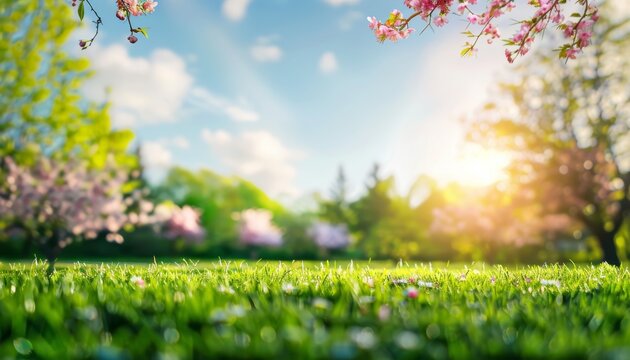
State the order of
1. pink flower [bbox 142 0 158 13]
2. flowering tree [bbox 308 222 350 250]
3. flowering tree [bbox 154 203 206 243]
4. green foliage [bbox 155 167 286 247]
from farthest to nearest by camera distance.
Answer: flowering tree [bbox 308 222 350 250] → green foliage [bbox 155 167 286 247] → flowering tree [bbox 154 203 206 243] → pink flower [bbox 142 0 158 13]

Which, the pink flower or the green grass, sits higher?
the pink flower

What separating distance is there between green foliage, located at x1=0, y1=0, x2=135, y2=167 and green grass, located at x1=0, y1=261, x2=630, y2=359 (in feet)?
43.5

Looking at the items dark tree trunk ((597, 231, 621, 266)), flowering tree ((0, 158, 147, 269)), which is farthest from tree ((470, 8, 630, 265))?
flowering tree ((0, 158, 147, 269))

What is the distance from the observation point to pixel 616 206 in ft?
79.9

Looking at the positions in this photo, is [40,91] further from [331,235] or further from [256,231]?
[331,235]

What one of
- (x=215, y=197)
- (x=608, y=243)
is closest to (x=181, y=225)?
(x=215, y=197)

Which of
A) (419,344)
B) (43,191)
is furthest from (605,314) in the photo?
(43,191)

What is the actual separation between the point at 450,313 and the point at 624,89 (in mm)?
25076

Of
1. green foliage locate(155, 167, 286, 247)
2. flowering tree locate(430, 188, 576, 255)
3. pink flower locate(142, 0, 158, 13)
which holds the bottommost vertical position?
flowering tree locate(430, 188, 576, 255)

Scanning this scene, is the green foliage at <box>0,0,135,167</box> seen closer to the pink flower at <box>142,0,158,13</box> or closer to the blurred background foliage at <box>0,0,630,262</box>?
the blurred background foliage at <box>0,0,630,262</box>

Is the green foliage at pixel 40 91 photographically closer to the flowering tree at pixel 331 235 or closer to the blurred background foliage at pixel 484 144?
the blurred background foliage at pixel 484 144

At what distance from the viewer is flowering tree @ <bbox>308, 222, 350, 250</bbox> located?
4738cm

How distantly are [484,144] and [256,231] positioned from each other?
2048cm

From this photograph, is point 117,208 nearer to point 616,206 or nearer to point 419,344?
point 419,344
